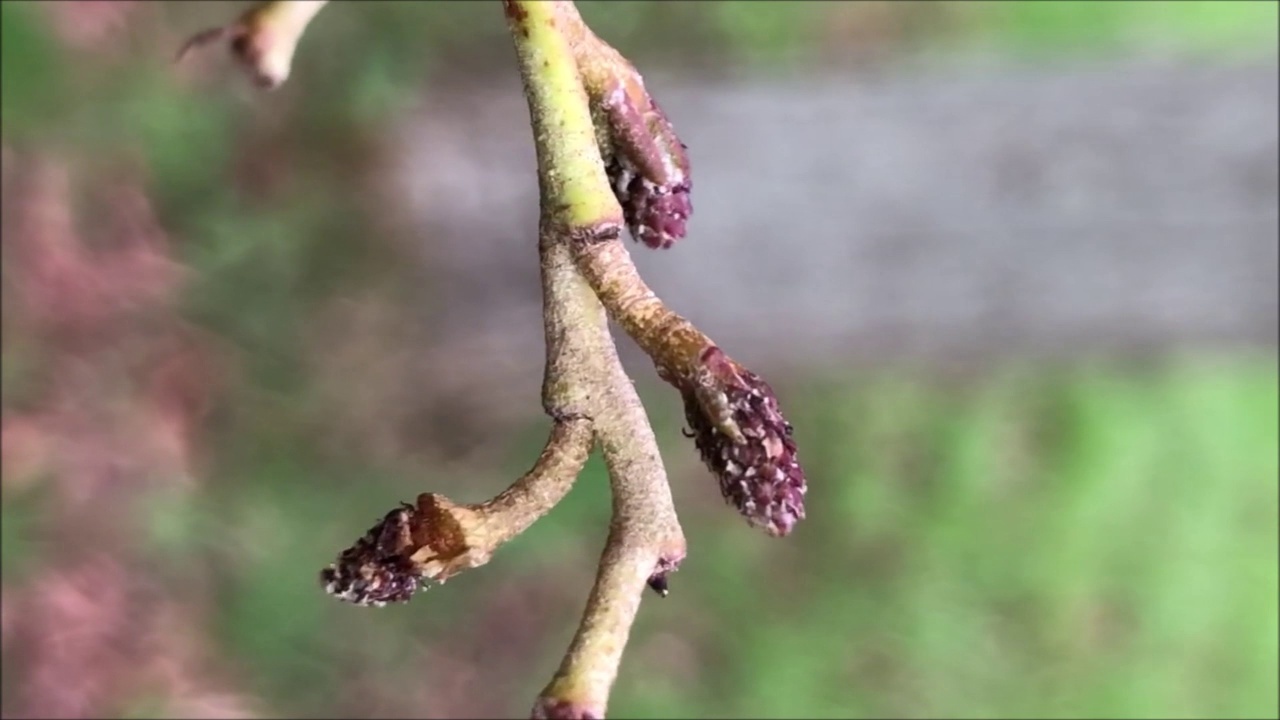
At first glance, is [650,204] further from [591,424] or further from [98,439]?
[98,439]

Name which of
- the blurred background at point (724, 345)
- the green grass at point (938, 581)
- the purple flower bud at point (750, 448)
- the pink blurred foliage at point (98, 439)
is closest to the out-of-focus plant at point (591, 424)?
the purple flower bud at point (750, 448)

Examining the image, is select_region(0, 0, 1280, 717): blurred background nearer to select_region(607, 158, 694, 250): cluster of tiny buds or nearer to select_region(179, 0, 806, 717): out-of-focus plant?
select_region(607, 158, 694, 250): cluster of tiny buds

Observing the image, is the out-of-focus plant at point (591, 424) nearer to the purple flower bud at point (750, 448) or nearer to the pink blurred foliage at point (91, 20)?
the purple flower bud at point (750, 448)

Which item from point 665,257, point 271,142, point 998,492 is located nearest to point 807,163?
point 665,257

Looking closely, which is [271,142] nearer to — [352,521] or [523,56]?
[352,521]

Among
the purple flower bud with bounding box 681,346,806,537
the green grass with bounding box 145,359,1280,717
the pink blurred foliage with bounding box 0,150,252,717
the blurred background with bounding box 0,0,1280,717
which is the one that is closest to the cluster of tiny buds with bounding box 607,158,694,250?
the purple flower bud with bounding box 681,346,806,537

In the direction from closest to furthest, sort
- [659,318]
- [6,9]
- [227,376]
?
[659,318]
[6,9]
[227,376]
